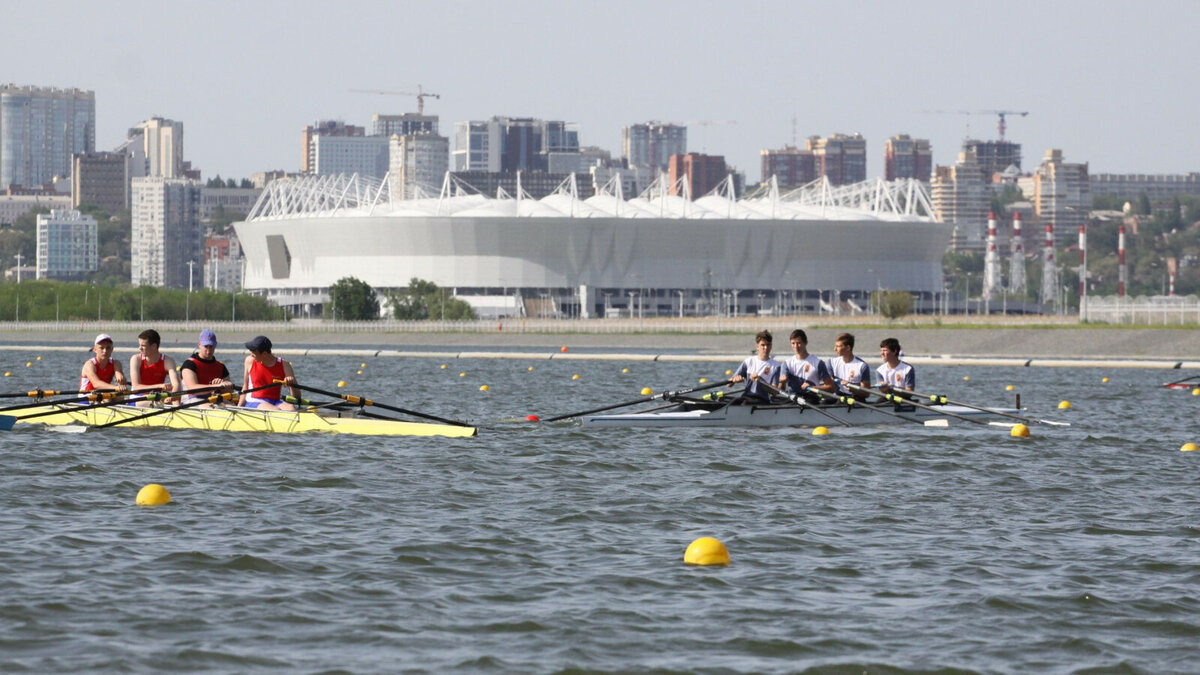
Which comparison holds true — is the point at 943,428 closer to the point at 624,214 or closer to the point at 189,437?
the point at 189,437

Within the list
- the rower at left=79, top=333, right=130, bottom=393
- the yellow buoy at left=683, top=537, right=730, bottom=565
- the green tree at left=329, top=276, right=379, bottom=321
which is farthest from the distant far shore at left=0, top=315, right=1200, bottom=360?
the yellow buoy at left=683, top=537, right=730, bottom=565

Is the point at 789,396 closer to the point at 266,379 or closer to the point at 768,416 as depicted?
the point at 768,416

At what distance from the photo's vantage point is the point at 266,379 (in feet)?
72.7

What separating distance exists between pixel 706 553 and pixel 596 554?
1.02m

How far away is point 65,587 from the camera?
1216 centimetres

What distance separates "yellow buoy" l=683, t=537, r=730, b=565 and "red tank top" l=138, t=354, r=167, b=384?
427 inches

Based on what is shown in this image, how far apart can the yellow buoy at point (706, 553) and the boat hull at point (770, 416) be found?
10158 mm

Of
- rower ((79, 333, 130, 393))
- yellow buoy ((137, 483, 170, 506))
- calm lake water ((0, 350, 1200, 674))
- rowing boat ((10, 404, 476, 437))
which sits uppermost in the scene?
rower ((79, 333, 130, 393))

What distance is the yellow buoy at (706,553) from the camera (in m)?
13.4

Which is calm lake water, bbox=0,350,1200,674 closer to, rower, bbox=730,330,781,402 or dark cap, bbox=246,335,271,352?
rower, bbox=730,330,781,402

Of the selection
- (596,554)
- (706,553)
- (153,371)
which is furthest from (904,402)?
(706,553)

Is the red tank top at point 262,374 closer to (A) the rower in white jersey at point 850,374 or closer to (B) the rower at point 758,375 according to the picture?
(B) the rower at point 758,375

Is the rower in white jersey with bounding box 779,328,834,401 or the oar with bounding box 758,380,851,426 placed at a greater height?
the rower in white jersey with bounding box 779,328,834,401

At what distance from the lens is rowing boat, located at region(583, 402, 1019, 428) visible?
2388 cm
